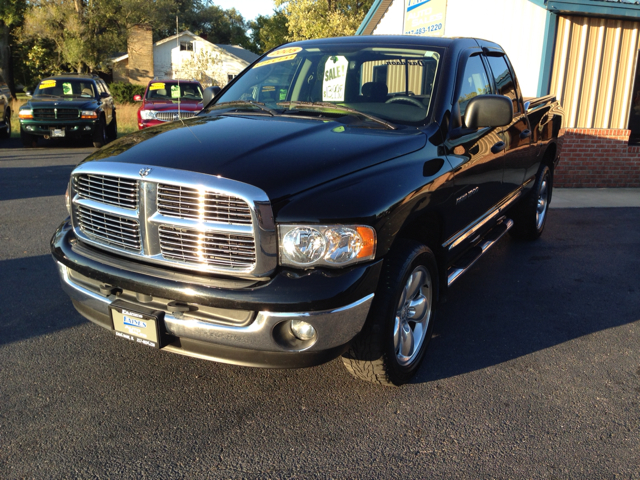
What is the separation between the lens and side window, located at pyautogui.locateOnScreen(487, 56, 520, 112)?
15.5 feet

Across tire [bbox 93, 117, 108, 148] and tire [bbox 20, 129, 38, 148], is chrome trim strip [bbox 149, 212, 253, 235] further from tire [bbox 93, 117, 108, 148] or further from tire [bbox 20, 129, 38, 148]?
tire [bbox 20, 129, 38, 148]

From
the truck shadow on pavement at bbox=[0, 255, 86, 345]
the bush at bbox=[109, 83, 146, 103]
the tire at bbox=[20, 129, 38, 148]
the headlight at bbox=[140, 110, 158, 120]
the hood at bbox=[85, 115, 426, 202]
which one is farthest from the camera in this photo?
the bush at bbox=[109, 83, 146, 103]

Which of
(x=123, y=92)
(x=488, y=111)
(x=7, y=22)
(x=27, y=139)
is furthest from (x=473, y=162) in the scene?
(x=123, y=92)

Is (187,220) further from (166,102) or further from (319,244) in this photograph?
(166,102)

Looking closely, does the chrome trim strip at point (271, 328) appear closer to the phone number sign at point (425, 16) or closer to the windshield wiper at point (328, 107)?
the windshield wiper at point (328, 107)

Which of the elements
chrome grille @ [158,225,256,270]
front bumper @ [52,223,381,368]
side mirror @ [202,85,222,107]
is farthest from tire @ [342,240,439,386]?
side mirror @ [202,85,222,107]

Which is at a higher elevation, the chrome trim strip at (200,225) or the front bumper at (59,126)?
the chrome trim strip at (200,225)

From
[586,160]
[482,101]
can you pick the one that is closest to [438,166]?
[482,101]

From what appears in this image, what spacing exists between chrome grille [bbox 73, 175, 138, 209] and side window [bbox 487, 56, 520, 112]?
324cm

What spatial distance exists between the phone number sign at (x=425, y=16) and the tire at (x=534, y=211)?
6.52 meters

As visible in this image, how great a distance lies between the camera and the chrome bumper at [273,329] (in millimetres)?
2443

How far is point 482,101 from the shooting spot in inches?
136

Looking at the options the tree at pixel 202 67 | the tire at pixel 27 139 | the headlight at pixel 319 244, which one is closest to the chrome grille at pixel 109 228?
the headlight at pixel 319 244

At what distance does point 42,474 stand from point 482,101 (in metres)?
3.08
